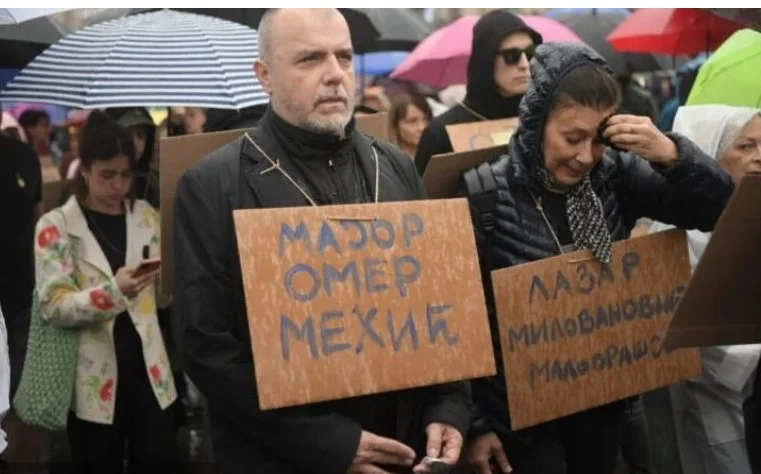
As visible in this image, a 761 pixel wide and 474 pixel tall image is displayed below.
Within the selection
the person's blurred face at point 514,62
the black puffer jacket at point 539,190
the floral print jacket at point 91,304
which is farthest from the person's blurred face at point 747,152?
the floral print jacket at point 91,304

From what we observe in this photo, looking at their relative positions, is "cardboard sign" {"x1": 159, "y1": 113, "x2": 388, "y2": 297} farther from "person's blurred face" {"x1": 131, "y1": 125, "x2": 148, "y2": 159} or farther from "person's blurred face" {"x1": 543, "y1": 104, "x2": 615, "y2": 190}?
"person's blurred face" {"x1": 131, "y1": 125, "x2": 148, "y2": 159}

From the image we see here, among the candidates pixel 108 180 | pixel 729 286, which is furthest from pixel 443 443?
pixel 108 180

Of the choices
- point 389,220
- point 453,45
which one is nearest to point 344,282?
point 389,220

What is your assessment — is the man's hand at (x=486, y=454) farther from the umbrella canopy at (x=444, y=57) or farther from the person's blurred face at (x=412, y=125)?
the umbrella canopy at (x=444, y=57)

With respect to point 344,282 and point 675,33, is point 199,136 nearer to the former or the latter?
point 344,282

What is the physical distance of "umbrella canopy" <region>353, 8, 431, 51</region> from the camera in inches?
461

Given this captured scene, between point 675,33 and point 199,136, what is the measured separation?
591cm

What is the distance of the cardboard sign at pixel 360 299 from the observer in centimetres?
310

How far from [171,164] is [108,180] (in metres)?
1.81

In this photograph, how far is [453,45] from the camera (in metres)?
9.44

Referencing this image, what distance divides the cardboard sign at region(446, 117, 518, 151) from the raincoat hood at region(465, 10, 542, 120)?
1.00 feet

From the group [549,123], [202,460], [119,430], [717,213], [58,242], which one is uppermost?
[549,123]

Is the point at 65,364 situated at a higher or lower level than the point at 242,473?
lower

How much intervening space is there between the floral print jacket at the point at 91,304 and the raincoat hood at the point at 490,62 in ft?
5.21
